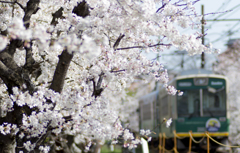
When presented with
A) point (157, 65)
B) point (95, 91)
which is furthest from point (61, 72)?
point (157, 65)

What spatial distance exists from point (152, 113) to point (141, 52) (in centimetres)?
1140

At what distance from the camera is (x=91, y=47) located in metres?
2.31

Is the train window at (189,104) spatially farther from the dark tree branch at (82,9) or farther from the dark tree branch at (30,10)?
the dark tree branch at (30,10)

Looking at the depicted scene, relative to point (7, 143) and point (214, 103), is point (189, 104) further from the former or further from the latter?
point (7, 143)

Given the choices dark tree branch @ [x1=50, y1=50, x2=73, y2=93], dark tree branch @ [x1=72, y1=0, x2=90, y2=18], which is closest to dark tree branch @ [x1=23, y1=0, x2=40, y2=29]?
dark tree branch @ [x1=72, y1=0, x2=90, y2=18]

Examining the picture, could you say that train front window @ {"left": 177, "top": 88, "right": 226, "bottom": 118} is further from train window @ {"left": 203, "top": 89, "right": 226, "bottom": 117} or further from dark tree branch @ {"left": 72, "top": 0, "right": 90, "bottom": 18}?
dark tree branch @ {"left": 72, "top": 0, "right": 90, "bottom": 18}

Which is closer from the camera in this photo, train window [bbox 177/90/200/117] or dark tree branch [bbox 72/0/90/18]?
dark tree branch [bbox 72/0/90/18]

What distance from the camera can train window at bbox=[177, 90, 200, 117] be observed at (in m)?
11.9

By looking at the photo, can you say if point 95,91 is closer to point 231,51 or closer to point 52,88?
point 52,88

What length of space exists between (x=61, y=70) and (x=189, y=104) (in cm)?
847

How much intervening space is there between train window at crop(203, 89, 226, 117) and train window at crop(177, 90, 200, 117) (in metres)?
0.29

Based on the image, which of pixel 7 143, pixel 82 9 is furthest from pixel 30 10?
pixel 7 143

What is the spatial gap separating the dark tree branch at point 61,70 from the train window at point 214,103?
335 inches

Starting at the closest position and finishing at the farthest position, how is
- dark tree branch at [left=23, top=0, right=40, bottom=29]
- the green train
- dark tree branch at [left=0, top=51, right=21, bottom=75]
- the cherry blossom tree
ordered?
the cherry blossom tree → dark tree branch at [left=0, top=51, right=21, bottom=75] → dark tree branch at [left=23, top=0, right=40, bottom=29] → the green train
